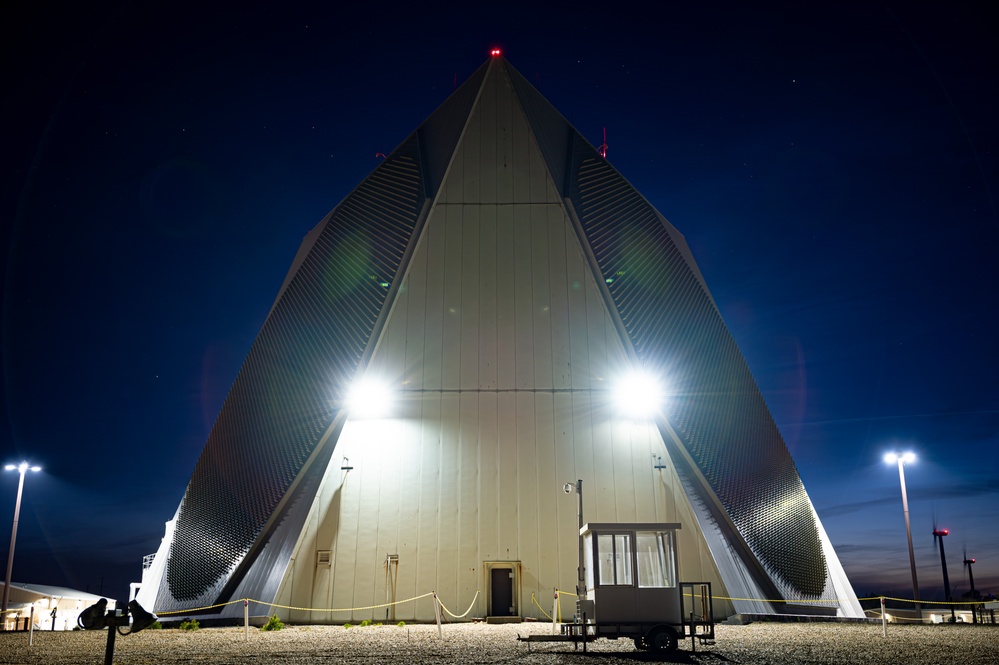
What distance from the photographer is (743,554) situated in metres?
16.4

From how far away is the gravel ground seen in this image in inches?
363

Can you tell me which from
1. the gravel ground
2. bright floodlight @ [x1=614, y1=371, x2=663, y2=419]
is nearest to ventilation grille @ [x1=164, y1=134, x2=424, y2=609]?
the gravel ground

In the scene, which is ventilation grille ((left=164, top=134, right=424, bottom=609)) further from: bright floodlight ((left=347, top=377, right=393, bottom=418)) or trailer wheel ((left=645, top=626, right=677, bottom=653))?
trailer wheel ((left=645, top=626, right=677, bottom=653))

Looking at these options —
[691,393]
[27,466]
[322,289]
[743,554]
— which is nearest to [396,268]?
[322,289]

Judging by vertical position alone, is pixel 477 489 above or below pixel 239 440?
below

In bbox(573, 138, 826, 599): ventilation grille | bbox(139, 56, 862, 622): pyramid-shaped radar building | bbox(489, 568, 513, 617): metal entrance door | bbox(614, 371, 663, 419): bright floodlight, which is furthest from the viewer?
bbox(614, 371, 663, 419): bright floodlight

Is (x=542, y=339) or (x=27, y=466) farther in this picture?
(x=27, y=466)

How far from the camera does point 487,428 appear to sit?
18.3 meters

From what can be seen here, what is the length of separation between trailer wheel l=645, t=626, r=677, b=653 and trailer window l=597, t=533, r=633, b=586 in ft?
2.35

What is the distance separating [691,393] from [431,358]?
6372 millimetres

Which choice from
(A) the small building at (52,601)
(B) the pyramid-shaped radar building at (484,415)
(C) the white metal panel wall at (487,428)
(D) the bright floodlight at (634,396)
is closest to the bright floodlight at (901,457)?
(B) the pyramid-shaped radar building at (484,415)

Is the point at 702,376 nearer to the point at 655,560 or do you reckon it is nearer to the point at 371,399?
the point at 655,560

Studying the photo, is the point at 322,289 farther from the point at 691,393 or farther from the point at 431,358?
the point at 691,393

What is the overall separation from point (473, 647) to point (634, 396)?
29.4 feet
